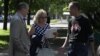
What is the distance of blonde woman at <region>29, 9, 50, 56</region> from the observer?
764 centimetres

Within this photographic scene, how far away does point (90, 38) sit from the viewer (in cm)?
762

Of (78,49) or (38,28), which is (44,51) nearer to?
(38,28)

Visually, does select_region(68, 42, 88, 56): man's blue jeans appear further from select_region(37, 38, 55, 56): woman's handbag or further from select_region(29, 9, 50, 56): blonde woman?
select_region(29, 9, 50, 56): blonde woman

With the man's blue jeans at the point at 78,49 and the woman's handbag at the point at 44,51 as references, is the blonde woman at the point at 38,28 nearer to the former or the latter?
the woman's handbag at the point at 44,51

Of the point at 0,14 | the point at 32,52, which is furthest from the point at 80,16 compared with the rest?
the point at 0,14

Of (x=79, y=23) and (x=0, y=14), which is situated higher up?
(x=79, y=23)

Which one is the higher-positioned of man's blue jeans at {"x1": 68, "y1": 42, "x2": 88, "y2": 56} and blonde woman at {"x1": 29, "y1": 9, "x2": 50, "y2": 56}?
blonde woman at {"x1": 29, "y1": 9, "x2": 50, "y2": 56}

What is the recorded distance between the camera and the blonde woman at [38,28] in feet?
25.1

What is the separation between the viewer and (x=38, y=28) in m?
7.71

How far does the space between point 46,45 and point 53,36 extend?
23 cm

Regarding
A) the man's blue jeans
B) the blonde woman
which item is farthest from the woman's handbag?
the man's blue jeans

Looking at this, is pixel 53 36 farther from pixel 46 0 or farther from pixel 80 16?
pixel 46 0

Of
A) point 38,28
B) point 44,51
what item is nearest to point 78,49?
point 44,51

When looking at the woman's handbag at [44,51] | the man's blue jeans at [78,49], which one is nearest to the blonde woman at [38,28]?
the woman's handbag at [44,51]
